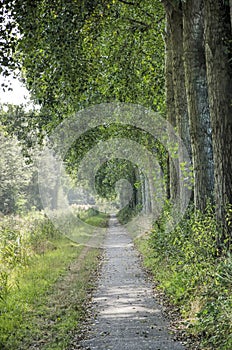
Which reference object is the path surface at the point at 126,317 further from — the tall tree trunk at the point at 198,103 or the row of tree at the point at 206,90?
the tall tree trunk at the point at 198,103

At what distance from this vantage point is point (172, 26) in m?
14.4

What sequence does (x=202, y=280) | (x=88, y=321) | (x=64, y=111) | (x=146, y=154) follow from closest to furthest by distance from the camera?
(x=202, y=280), (x=88, y=321), (x=64, y=111), (x=146, y=154)

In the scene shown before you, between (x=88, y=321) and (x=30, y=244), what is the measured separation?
9497 mm

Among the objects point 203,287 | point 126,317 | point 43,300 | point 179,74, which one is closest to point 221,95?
point 203,287

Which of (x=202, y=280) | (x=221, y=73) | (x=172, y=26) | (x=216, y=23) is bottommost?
(x=202, y=280)

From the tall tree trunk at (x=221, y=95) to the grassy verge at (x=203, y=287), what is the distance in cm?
52

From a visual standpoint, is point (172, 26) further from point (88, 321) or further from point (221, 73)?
point (88, 321)

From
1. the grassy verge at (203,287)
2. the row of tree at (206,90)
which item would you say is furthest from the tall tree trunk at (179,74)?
the grassy verge at (203,287)

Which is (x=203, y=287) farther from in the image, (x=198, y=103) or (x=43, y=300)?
(x=198, y=103)

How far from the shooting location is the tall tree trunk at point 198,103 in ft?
38.2

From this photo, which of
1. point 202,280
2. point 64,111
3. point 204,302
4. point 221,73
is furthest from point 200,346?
point 64,111

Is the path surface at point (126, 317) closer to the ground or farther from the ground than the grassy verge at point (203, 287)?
closer to the ground

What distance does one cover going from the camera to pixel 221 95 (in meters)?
9.94

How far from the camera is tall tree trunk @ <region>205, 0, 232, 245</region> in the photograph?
9844 mm
